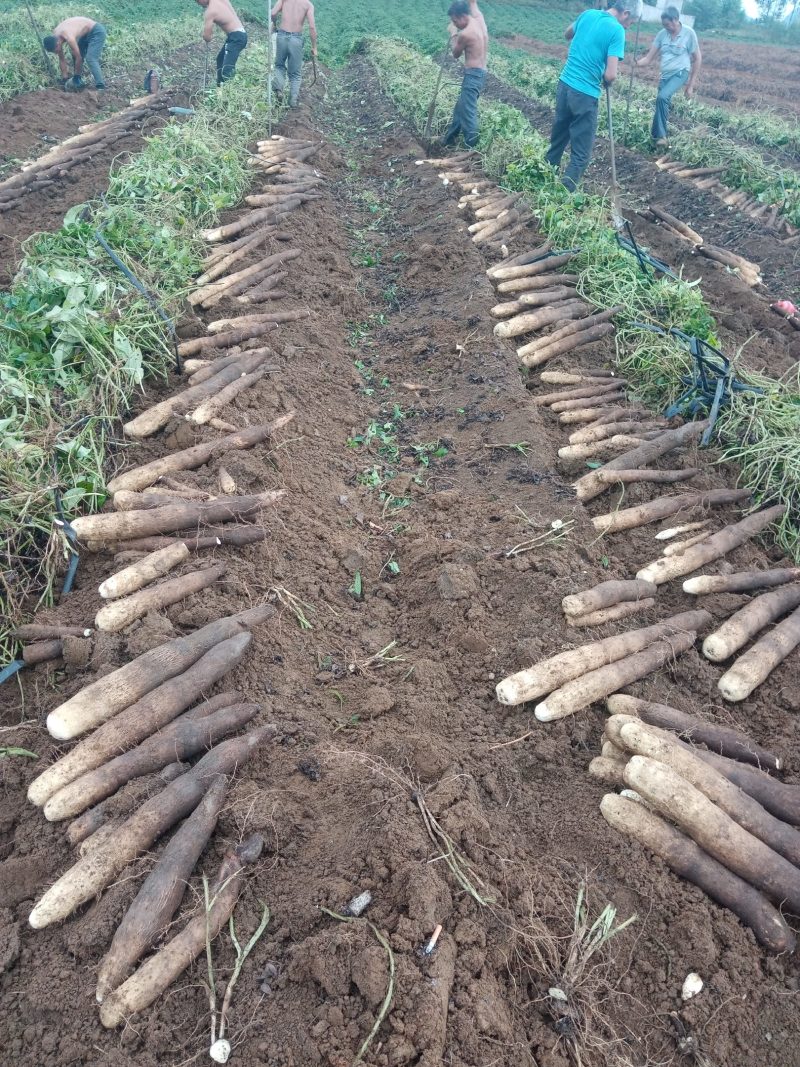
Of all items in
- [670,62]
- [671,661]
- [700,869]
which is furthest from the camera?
[670,62]

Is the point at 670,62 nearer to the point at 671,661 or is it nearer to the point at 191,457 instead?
the point at 191,457

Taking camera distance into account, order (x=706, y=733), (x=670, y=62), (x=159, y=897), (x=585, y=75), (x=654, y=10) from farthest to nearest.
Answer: (x=654, y=10) < (x=670, y=62) < (x=585, y=75) < (x=706, y=733) < (x=159, y=897)

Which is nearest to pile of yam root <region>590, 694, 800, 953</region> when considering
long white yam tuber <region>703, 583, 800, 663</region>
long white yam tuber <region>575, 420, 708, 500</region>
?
long white yam tuber <region>703, 583, 800, 663</region>

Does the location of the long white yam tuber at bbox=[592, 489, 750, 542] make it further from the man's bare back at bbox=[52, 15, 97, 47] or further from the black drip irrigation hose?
the man's bare back at bbox=[52, 15, 97, 47]

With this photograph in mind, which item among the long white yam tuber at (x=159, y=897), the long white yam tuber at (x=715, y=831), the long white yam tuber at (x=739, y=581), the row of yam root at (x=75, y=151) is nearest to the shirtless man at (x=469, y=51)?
the row of yam root at (x=75, y=151)

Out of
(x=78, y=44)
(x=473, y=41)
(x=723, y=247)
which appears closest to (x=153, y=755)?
(x=723, y=247)

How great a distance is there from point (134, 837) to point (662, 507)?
3328 mm

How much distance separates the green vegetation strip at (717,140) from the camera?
10.4 metres

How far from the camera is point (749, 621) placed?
11.0 feet

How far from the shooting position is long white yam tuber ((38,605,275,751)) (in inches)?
98.4

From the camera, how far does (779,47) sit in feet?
117

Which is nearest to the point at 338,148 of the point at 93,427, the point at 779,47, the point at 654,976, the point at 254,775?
the point at 93,427

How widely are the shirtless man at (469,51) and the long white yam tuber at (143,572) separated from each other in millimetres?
10181

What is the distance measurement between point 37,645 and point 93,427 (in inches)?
59.0
